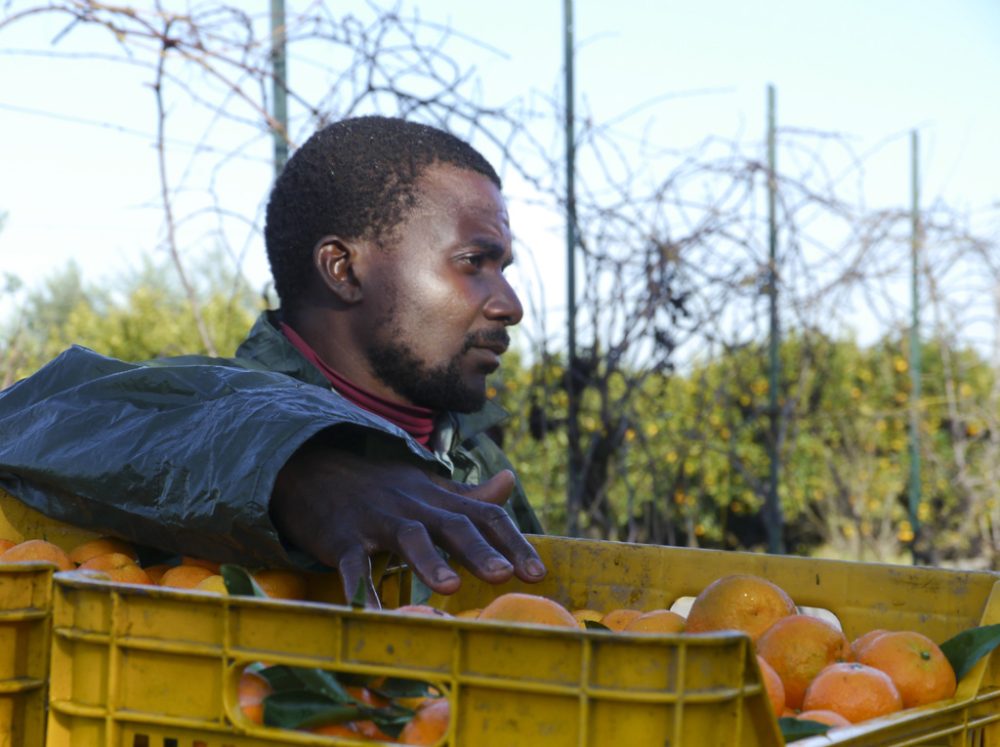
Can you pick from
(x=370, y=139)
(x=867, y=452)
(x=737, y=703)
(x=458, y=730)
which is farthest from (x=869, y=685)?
(x=867, y=452)

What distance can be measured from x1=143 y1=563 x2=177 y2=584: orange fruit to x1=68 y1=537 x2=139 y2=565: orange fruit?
0.02 metres

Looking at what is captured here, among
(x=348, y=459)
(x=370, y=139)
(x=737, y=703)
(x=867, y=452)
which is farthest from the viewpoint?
(x=867, y=452)

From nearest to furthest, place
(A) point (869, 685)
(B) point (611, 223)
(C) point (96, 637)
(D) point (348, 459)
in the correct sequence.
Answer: (C) point (96, 637)
(A) point (869, 685)
(D) point (348, 459)
(B) point (611, 223)

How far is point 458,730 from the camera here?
0.97 meters

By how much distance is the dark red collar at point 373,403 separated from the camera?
2242 millimetres

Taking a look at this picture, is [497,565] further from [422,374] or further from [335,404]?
[422,374]

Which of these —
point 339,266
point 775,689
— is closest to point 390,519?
point 775,689

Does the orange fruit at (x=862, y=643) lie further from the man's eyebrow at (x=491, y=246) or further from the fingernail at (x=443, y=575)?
the man's eyebrow at (x=491, y=246)

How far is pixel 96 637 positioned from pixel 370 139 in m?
1.44

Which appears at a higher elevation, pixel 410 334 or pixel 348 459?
pixel 410 334

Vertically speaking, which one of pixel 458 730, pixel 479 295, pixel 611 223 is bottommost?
pixel 458 730

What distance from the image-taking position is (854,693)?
1.22m

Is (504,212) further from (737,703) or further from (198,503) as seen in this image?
(737,703)

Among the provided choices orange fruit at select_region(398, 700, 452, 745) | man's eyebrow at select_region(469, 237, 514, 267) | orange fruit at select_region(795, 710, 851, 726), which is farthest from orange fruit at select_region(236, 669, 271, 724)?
man's eyebrow at select_region(469, 237, 514, 267)
